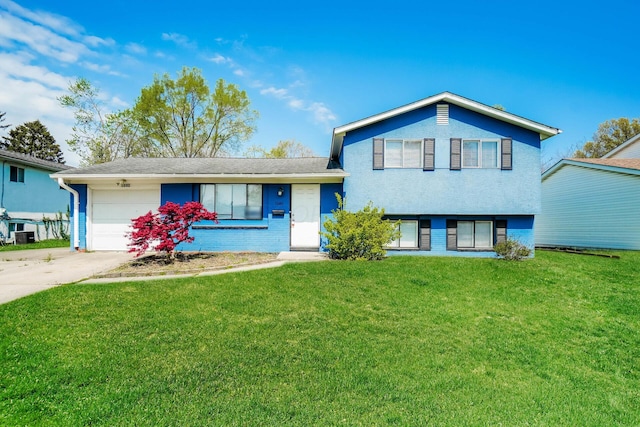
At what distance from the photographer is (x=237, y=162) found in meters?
14.4

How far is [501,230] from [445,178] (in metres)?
2.91

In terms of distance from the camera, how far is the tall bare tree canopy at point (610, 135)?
31.0m

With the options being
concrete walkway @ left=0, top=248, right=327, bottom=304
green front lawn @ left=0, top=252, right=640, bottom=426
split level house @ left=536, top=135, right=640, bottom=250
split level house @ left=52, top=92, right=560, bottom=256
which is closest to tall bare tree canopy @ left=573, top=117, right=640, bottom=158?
split level house @ left=536, top=135, right=640, bottom=250

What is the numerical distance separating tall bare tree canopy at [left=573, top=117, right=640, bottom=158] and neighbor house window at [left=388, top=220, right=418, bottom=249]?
98.9 ft

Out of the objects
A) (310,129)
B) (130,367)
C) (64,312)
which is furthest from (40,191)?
(130,367)

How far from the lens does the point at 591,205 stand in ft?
53.5

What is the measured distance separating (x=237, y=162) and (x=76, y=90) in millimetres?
19039

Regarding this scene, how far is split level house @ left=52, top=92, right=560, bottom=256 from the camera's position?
38.9 ft


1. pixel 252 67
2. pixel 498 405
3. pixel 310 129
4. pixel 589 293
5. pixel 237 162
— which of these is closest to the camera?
pixel 498 405

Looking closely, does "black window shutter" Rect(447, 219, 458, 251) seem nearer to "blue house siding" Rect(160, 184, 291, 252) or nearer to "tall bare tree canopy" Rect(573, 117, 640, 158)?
"blue house siding" Rect(160, 184, 291, 252)

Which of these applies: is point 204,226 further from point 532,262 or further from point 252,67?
point 532,262

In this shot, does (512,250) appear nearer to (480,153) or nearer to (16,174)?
(480,153)

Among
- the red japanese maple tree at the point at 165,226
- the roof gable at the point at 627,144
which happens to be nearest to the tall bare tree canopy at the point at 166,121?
the red japanese maple tree at the point at 165,226

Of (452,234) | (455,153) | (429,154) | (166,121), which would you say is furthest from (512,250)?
(166,121)
